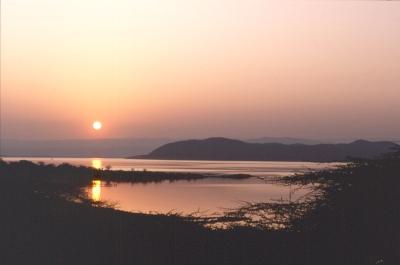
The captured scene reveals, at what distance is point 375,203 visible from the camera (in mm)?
9445

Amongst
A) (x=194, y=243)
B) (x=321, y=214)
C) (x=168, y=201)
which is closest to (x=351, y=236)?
(x=321, y=214)

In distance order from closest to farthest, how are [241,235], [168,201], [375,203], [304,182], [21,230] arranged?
[375,203] < [304,182] < [241,235] < [21,230] < [168,201]

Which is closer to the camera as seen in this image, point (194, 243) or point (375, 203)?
point (375, 203)

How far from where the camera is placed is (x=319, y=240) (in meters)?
10.2

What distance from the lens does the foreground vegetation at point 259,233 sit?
9.49 m

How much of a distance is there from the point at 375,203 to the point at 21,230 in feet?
33.3

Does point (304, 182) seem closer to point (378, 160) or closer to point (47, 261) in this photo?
point (378, 160)

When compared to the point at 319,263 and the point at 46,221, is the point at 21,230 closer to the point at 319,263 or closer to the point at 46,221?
the point at 46,221

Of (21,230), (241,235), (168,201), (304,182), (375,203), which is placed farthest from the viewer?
(168,201)

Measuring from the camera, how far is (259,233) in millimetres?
12359

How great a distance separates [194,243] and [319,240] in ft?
12.0

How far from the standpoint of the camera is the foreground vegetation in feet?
31.1

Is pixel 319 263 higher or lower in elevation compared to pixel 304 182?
lower

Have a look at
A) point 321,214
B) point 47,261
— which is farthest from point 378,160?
point 47,261
